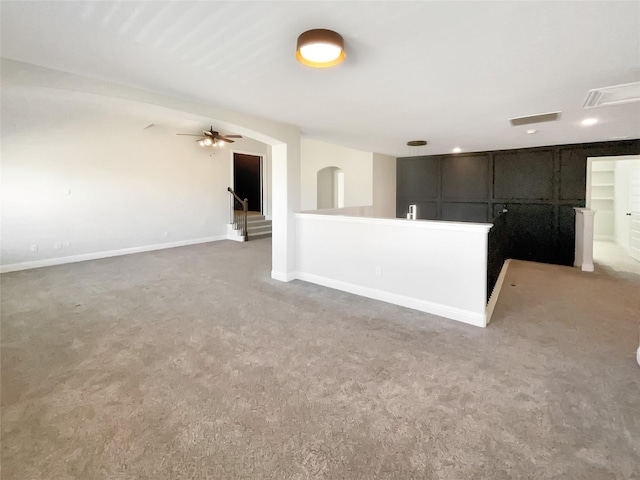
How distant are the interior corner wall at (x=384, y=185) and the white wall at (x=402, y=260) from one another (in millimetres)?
3088

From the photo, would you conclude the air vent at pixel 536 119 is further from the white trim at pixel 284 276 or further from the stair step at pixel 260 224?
the stair step at pixel 260 224

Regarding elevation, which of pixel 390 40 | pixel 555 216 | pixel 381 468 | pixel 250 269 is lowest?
pixel 381 468

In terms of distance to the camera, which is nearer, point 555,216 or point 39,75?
point 39,75

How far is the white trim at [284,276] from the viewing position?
470cm

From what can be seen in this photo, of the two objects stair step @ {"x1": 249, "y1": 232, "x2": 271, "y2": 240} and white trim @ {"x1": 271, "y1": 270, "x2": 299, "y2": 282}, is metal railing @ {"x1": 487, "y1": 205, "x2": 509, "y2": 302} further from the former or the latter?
stair step @ {"x1": 249, "y1": 232, "x2": 271, "y2": 240}

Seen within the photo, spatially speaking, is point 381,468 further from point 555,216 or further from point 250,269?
point 555,216

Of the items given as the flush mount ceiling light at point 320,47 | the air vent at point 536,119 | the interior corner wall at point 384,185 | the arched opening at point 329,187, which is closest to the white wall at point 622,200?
the air vent at point 536,119

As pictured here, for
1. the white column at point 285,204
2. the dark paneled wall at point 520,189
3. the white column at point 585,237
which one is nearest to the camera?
the white column at point 285,204

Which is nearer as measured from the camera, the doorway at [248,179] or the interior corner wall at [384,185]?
the interior corner wall at [384,185]

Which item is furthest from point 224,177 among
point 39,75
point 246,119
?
point 39,75

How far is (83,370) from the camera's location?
7.68ft

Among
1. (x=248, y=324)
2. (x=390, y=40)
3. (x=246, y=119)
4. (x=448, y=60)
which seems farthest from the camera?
(x=246, y=119)

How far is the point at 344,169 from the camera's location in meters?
7.62

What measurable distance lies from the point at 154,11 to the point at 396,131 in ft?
12.5
